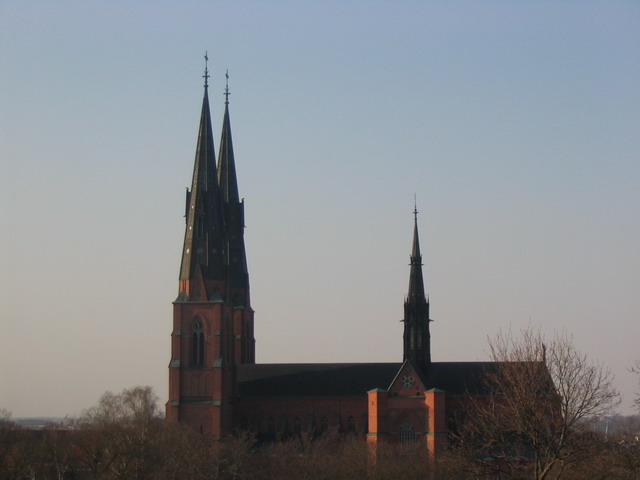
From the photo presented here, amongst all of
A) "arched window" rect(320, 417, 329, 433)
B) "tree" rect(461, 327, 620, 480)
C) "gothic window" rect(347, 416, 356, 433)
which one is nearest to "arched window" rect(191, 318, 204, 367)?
"arched window" rect(320, 417, 329, 433)

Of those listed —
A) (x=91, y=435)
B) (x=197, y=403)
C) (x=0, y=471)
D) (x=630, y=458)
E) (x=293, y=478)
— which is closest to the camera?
(x=630, y=458)

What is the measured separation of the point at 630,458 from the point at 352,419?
64.6 meters

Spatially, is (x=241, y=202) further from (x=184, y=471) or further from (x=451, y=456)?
(x=451, y=456)

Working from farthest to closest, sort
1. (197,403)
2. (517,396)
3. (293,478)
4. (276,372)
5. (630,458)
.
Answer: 1. (276,372)
2. (197,403)
3. (293,478)
4. (630,458)
5. (517,396)

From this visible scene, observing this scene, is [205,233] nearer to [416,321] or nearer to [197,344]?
[197,344]

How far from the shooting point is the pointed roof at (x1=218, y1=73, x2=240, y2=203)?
11438 cm

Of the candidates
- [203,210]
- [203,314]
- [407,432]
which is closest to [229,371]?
[203,314]

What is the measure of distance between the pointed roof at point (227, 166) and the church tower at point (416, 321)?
18298 millimetres

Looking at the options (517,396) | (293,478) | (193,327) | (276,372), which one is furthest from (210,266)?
(517,396)

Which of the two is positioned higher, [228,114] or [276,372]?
[228,114]

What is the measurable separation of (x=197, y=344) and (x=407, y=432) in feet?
61.9

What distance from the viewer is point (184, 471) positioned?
83.9m

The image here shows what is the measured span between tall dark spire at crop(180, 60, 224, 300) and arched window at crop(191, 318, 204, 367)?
2.36 metres

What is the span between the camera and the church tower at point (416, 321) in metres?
105
